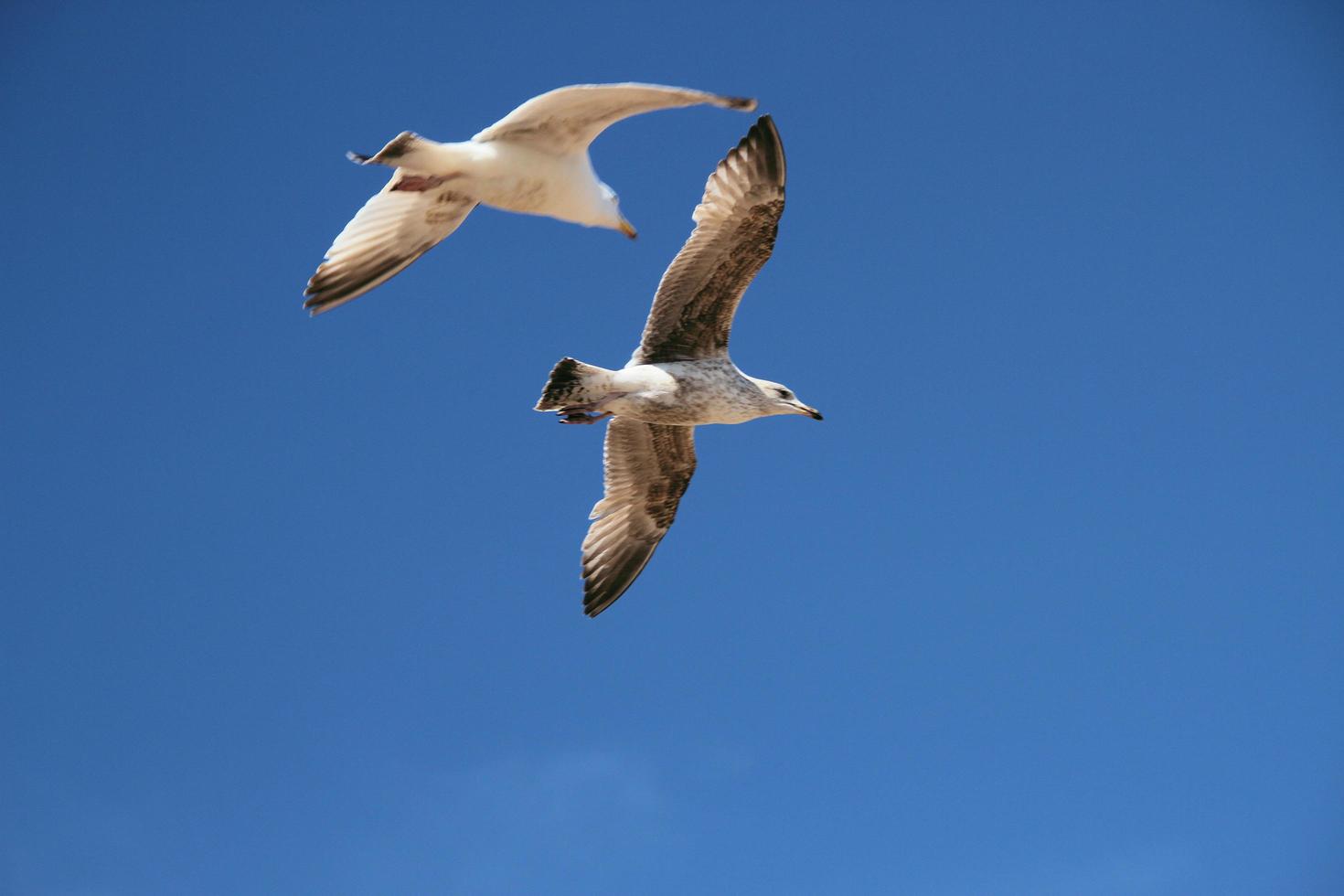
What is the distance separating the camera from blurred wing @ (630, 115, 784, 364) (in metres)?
10.4

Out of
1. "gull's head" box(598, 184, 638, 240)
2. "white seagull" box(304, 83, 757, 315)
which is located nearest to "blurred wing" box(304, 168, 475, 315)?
"white seagull" box(304, 83, 757, 315)

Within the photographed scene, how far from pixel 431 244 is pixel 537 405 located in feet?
4.51

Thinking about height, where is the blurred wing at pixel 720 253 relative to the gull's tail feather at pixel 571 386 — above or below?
above

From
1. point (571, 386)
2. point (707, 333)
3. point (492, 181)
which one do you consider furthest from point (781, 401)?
point (492, 181)

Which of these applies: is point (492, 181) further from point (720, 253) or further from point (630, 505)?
point (630, 505)

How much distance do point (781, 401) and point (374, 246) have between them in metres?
3.12

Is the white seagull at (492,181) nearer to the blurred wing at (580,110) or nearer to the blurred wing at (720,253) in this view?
the blurred wing at (580,110)

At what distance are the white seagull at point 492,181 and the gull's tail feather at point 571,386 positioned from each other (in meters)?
0.98

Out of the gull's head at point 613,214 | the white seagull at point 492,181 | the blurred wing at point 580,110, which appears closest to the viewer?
the blurred wing at point 580,110

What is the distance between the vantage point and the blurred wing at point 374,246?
33.8 feet

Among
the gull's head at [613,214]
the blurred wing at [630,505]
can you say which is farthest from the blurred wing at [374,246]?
the blurred wing at [630,505]

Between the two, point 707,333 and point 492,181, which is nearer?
point 492,181

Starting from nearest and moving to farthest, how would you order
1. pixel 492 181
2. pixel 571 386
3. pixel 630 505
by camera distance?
pixel 492 181 → pixel 571 386 → pixel 630 505

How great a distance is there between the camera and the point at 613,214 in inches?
403
